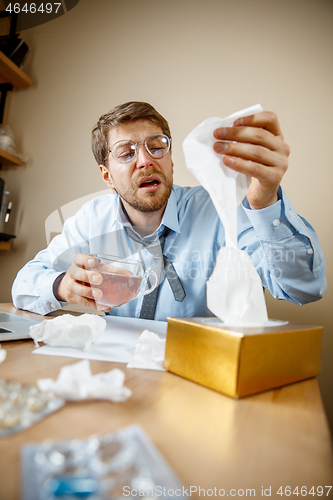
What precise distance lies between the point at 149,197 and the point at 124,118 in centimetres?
32

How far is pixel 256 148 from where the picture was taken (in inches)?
19.3

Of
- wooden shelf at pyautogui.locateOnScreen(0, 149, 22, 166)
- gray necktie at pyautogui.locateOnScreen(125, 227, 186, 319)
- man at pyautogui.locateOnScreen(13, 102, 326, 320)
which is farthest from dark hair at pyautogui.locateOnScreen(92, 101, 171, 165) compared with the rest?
wooden shelf at pyautogui.locateOnScreen(0, 149, 22, 166)

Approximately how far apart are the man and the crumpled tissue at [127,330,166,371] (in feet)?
0.71

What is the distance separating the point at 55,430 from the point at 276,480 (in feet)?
0.59

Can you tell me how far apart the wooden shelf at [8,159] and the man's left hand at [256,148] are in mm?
1604

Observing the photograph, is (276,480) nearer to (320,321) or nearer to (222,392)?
(222,392)

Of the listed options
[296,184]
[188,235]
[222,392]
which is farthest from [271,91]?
[222,392]

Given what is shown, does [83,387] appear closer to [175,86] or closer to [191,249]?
[191,249]

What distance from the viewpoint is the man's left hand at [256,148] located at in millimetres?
456

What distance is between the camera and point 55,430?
260mm

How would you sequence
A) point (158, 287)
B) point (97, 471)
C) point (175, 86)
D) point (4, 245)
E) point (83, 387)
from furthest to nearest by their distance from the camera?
point (4, 245)
point (175, 86)
point (158, 287)
point (83, 387)
point (97, 471)

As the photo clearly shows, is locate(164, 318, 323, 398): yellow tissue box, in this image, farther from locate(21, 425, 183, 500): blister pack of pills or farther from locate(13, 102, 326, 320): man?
locate(13, 102, 326, 320): man

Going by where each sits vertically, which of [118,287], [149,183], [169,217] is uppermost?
[149,183]

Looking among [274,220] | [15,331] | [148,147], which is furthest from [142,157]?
[15,331]
